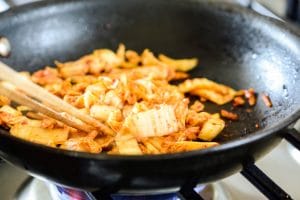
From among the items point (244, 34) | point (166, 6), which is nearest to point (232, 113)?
point (244, 34)

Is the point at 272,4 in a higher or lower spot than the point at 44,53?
higher

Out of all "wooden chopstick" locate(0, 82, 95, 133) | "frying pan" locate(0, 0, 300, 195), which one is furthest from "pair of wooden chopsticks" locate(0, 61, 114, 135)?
"frying pan" locate(0, 0, 300, 195)

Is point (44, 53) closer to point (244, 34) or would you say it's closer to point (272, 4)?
point (244, 34)

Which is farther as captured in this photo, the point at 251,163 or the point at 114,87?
the point at 114,87

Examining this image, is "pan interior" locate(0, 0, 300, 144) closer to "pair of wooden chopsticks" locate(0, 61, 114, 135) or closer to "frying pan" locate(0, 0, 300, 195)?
"frying pan" locate(0, 0, 300, 195)

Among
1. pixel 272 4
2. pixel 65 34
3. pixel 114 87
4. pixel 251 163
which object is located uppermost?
pixel 272 4

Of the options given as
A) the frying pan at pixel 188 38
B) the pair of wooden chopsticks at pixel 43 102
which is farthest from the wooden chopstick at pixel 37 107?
the frying pan at pixel 188 38
